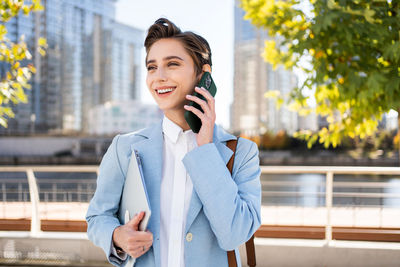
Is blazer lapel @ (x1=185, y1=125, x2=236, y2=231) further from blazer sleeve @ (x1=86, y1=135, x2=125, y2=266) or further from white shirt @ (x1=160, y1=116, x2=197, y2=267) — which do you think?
blazer sleeve @ (x1=86, y1=135, x2=125, y2=266)

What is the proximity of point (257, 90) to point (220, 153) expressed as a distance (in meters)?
92.5

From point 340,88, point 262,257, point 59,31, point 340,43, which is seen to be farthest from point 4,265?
point 59,31

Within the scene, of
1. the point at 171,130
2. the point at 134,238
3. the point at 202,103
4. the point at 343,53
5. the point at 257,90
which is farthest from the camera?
the point at 257,90

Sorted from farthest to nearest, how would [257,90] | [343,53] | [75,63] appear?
[257,90] < [75,63] < [343,53]

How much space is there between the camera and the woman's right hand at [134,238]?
0.93 metres

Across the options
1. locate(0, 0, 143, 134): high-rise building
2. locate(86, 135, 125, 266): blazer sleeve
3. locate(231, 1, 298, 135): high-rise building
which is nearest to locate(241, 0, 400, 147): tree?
locate(86, 135, 125, 266): blazer sleeve

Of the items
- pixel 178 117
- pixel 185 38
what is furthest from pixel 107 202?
pixel 185 38

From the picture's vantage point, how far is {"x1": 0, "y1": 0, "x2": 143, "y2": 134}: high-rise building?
7112 cm

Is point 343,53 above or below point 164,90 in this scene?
above

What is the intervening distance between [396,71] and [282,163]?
152ft

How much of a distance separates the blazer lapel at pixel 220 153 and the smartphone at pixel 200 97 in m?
→ 0.09

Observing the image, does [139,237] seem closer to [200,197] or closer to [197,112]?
[200,197]

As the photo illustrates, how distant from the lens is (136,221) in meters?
0.94

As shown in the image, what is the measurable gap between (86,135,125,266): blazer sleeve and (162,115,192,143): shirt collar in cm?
18
